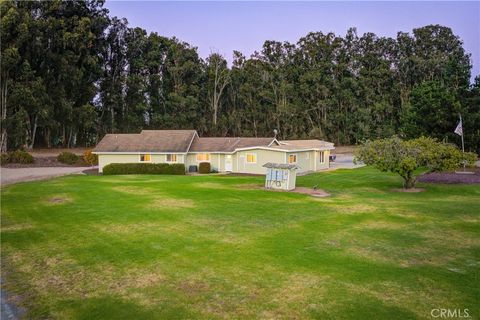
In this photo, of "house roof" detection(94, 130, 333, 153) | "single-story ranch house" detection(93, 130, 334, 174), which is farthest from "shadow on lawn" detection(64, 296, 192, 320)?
"house roof" detection(94, 130, 333, 153)

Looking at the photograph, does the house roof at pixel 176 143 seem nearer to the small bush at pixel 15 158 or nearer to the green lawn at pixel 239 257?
the small bush at pixel 15 158

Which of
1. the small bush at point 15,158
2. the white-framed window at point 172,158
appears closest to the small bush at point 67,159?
the small bush at point 15,158

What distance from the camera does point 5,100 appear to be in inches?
2062

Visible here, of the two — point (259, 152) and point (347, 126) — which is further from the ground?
point (347, 126)

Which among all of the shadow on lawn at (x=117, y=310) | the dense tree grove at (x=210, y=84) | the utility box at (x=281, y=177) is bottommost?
the shadow on lawn at (x=117, y=310)

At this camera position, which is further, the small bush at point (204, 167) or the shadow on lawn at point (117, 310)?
the small bush at point (204, 167)

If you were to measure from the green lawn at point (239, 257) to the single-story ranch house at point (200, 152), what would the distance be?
18.2 meters

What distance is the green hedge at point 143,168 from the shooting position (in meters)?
40.5

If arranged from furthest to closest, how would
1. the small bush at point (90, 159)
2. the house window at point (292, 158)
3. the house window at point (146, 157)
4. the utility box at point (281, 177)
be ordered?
the small bush at point (90, 159)
the house window at point (146, 157)
the house window at point (292, 158)
the utility box at point (281, 177)

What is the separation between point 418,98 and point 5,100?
5246cm

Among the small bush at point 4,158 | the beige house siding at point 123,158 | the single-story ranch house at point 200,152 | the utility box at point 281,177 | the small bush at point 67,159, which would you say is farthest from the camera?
the small bush at point 67,159

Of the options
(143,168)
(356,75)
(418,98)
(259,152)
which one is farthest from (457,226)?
(356,75)

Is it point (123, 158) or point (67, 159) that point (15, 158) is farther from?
point (123, 158)

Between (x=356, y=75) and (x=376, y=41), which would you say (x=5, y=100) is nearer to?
(x=356, y=75)
